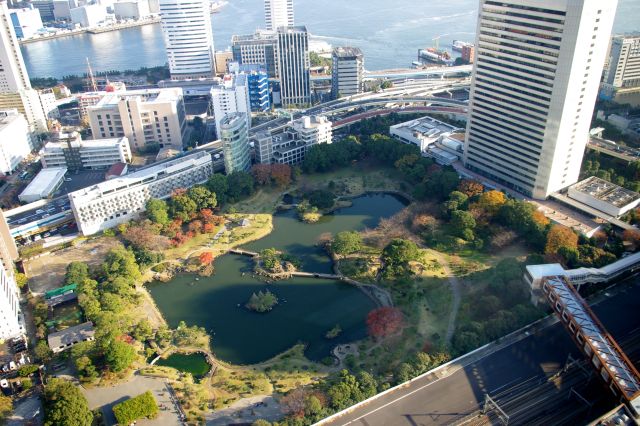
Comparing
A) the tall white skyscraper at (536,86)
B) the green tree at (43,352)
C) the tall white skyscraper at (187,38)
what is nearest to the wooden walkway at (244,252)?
the green tree at (43,352)

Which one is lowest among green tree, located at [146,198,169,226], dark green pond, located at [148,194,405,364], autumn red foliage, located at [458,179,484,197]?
dark green pond, located at [148,194,405,364]

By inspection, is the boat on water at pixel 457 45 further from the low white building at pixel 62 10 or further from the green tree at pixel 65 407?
the low white building at pixel 62 10

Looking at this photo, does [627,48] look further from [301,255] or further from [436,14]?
[436,14]

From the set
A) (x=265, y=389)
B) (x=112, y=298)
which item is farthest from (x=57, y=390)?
(x=265, y=389)

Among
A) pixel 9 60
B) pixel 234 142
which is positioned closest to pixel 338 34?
pixel 9 60

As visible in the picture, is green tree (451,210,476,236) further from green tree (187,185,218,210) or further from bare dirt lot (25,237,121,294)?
bare dirt lot (25,237,121,294)

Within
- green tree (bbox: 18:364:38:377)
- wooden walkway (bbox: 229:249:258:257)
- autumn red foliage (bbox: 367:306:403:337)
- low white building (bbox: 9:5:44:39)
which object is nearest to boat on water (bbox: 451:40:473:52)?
wooden walkway (bbox: 229:249:258:257)
